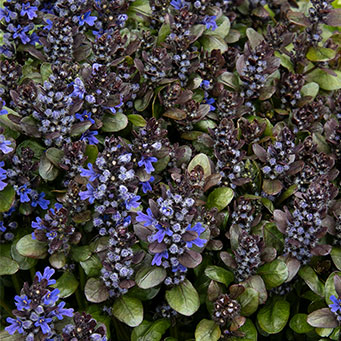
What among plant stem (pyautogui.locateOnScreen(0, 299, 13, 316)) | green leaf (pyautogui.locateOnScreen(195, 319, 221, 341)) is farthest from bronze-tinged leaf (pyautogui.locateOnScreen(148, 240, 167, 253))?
plant stem (pyautogui.locateOnScreen(0, 299, 13, 316))

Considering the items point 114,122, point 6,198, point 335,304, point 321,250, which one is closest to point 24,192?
point 6,198

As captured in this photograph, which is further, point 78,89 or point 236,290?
point 78,89

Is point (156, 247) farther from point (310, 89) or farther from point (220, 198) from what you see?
point (310, 89)

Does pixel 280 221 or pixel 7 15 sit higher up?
pixel 7 15

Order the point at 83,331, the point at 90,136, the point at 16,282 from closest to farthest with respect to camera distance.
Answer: the point at 83,331
the point at 90,136
the point at 16,282

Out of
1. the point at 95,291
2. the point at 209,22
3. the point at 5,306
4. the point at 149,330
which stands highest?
the point at 209,22

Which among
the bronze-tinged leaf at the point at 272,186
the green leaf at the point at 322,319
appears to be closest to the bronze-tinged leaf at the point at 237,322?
the green leaf at the point at 322,319
